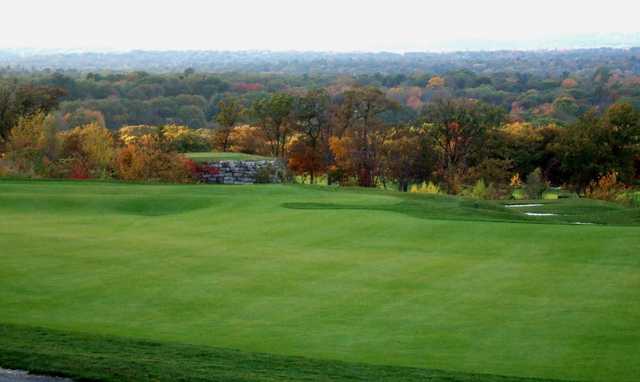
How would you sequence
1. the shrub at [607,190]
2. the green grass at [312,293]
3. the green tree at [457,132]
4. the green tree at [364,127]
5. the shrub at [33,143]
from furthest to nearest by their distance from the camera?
the green tree at [457,132], the green tree at [364,127], the shrub at [607,190], the shrub at [33,143], the green grass at [312,293]

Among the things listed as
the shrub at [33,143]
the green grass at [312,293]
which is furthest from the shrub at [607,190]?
the shrub at [33,143]

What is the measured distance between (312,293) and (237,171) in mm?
31074

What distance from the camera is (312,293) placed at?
13.3 metres

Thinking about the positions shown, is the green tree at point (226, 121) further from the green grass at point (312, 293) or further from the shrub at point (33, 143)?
the green grass at point (312, 293)

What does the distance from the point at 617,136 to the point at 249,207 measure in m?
36.2

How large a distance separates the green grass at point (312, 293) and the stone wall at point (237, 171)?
20.7 metres

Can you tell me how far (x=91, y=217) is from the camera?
2130 centimetres

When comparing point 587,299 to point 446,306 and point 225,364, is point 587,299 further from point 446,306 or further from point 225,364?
point 225,364

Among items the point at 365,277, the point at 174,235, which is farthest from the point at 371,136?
the point at 365,277

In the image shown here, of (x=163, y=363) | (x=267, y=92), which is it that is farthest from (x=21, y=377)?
(x=267, y=92)

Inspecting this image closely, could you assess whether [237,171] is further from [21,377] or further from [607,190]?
[21,377]

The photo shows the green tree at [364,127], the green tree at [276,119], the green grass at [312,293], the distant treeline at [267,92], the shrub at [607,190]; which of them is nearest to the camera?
the green grass at [312,293]

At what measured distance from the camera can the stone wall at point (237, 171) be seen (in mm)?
43469

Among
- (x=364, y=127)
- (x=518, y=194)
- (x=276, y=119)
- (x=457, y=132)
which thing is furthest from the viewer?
(x=276, y=119)
